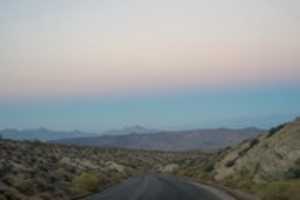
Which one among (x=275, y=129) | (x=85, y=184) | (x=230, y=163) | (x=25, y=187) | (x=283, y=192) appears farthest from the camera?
(x=230, y=163)

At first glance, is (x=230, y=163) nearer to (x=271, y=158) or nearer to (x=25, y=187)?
(x=271, y=158)

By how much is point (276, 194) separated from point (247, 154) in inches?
803

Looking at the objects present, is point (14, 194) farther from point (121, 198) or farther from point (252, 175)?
point (252, 175)

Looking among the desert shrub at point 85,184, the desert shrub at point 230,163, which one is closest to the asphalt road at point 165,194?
the desert shrub at point 85,184

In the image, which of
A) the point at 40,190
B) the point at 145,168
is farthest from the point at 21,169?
the point at 145,168

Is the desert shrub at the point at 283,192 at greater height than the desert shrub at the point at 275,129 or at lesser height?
lesser

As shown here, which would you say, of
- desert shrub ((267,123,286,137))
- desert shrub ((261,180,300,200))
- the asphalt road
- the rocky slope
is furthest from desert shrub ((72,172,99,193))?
desert shrub ((261,180,300,200))

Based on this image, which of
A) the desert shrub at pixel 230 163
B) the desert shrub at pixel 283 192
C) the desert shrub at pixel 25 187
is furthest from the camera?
the desert shrub at pixel 230 163

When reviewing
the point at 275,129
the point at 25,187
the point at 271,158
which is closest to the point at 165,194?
the point at 25,187

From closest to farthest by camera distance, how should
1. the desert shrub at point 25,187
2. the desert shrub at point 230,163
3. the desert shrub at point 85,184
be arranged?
the desert shrub at point 25,187 < the desert shrub at point 85,184 < the desert shrub at point 230,163

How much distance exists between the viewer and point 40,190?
33.2 metres

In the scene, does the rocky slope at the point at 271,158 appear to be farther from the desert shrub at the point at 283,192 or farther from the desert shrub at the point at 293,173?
the desert shrub at the point at 283,192

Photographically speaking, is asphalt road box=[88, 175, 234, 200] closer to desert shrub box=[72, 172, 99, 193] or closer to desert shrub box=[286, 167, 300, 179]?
desert shrub box=[72, 172, 99, 193]

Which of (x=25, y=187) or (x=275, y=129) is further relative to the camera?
(x=275, y=129)
